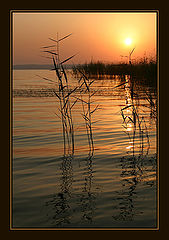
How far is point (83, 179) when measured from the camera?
197 inches

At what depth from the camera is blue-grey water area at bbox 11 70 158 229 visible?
3.83 meters

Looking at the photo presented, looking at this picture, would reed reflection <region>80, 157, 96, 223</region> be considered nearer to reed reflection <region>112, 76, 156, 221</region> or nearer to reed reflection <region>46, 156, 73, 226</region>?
reed reflection <region>46, 156, 73, 226</region>

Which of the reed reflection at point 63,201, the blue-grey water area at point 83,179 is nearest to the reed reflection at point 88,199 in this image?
the blue-grey water area at point 83,179

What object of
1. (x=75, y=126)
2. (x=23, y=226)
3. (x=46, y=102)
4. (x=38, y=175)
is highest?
(x=46, y=102)

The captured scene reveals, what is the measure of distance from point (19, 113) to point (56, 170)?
5.04 meters

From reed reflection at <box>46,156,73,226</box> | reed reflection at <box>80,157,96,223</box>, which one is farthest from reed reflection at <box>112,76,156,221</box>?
reed reflection at <box>46,156,73,226</box>

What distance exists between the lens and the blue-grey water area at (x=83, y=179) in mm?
3826

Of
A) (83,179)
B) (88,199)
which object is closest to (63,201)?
(88,199)

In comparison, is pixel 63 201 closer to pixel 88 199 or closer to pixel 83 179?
pixel 88 199

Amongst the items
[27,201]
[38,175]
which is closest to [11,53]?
[38,175]

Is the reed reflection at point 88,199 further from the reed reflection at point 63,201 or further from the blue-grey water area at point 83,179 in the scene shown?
the reed reflection at point 63,201

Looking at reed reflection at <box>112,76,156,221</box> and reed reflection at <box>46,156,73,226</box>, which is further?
reed reflection at <box>112,76,156,221</box>

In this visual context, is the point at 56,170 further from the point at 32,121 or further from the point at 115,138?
the point at 32,121

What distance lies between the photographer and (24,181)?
488 cm
